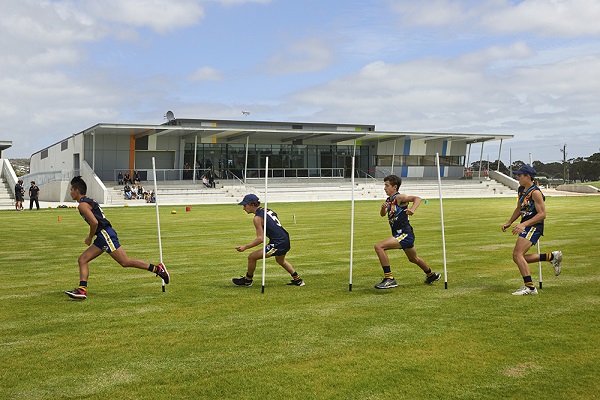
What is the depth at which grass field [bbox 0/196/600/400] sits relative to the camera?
6.05 meters

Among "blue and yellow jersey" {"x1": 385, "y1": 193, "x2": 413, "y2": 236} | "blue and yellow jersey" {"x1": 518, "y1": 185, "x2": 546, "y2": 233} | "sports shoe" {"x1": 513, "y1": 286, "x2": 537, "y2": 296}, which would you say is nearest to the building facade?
"blue and yellow jersey" {"x1": 385, "y1": 193, "x2": 413, "y2": 236}

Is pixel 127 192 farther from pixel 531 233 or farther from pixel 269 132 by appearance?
pixel 531 233

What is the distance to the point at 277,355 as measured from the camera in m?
7.00

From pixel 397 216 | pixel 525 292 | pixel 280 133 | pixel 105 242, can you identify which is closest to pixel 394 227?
pixel 397 216

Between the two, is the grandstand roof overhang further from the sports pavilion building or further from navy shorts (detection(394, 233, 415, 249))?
navy shorts (detection(394, 233, 415, 249))

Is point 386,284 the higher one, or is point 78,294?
point 386,284

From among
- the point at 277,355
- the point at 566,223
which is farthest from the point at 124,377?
the point at 566,223

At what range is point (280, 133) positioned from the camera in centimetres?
6362

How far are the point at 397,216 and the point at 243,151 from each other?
186 feet

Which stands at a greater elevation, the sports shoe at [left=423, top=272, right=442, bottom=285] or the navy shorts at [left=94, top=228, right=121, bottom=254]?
the navy shorts at [left=94, top=228, right=121, bottom=254]

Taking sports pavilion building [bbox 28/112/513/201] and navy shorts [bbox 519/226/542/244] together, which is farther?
sports pavilion building [bbox 28/112/513/201]

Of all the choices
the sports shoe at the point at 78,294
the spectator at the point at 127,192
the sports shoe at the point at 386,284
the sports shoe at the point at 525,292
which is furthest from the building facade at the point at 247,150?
the sports shoe at the point at 78,294

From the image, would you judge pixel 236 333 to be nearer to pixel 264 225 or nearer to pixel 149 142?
pixel 264 225

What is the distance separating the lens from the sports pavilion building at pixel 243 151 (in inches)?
2328
